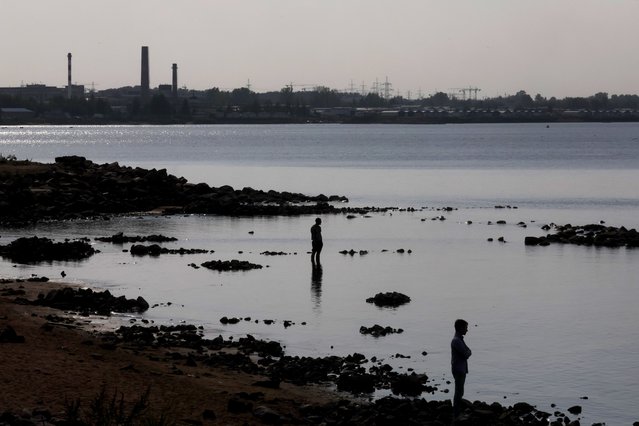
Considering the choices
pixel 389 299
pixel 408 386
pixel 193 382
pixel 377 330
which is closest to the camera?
pixel 193 382

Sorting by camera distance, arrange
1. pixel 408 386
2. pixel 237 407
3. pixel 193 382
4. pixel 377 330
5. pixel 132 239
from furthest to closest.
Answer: pixel 132 239
pixel 377 330
pixel 408 386
pixel 193 382
pixel 237 407

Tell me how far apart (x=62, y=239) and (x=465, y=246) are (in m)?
18.1

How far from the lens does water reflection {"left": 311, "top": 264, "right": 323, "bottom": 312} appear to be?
36719 mm

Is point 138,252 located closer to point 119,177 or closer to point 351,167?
point 119,177

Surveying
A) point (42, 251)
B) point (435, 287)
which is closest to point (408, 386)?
point (435, 287)

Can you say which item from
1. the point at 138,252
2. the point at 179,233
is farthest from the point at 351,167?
the point at 138,252

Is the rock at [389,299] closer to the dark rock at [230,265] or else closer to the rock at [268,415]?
the dark rock at [230,265]

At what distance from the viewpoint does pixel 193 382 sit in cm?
2389

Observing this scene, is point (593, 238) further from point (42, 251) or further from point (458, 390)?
point (458, 390)

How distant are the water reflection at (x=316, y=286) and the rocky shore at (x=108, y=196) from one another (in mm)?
21825

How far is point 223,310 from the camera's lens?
34.9 metres

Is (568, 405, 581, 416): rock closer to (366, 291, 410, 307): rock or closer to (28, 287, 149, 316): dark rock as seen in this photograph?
(366, 291, 410, 307): rock

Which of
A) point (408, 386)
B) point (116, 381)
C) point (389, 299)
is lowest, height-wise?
point (389, 299)

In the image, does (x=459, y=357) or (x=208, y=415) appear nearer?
(x=459, y=357)
